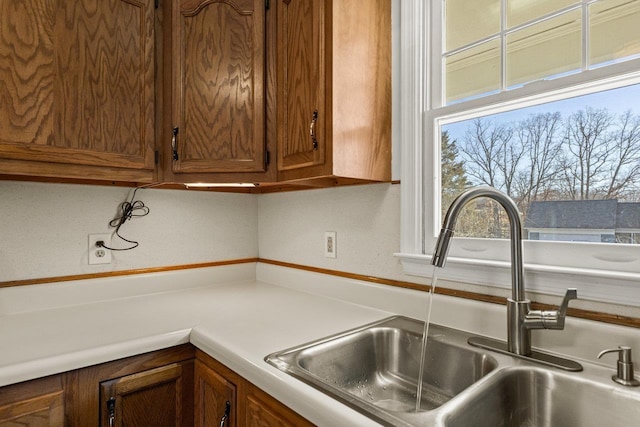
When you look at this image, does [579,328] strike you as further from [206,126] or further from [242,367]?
[206,126]

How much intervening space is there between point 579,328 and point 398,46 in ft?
3.39

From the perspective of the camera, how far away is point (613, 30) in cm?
91

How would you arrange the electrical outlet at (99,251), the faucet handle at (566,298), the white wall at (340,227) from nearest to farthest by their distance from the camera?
1. the faucet handle at (566,298)
2. the white wall at (340,227)
3. the electrical outlet at (99,251)

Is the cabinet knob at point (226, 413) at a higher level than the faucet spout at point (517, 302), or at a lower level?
lower

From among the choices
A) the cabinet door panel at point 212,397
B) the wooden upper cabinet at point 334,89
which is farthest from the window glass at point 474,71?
the cabinet door panel at point 212,397

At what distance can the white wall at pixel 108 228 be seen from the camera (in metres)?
1.35

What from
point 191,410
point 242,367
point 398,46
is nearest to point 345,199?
point 398,46

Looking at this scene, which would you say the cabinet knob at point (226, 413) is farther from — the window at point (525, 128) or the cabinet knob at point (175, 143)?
the cabinet knob at point (175, 143)

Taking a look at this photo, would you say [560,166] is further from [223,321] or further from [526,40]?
[223,321]

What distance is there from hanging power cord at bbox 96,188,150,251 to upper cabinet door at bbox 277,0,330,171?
0.72 meters

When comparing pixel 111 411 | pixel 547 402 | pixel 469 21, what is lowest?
pixel 111 411

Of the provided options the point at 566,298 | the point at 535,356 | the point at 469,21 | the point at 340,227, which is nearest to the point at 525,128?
the point at 469,21

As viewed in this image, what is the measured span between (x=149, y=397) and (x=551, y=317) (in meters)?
1.10

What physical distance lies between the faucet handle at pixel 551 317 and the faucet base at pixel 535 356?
8cm
